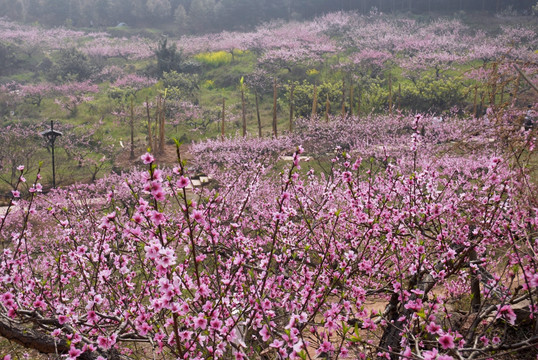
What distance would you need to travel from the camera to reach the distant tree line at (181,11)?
41562mm

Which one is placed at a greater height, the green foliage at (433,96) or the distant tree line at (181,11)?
the distant tree line at (181,11)

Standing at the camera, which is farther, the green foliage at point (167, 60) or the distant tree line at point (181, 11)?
the distant tree line at point (181, 11)

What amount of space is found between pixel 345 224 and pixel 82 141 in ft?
48.8

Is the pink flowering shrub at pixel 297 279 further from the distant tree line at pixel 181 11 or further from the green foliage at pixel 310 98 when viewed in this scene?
the distant tree line at pixel 181 11

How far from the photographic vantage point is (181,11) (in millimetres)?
42125

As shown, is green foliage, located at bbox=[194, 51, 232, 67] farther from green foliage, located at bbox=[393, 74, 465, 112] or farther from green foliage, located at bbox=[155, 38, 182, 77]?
green foliage, located at bbox=[393, 74, 465, 112]

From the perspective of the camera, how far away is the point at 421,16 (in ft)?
126

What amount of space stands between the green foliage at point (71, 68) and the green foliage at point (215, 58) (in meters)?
7.88

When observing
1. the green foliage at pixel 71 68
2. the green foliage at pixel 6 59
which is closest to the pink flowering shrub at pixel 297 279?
the green foliage at pixel 71 68

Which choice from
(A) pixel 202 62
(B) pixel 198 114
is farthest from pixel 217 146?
(A) pixel 202 62

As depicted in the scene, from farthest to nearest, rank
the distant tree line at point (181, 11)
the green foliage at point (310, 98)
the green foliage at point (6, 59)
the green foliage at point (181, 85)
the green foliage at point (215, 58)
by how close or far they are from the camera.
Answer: the distant tree line at point (181, 11) < the green foliage at point (215, 58) < the green foliage at point (6, 59) < the green foliage at point (181, 85) < the green foliage at point (310, 98)

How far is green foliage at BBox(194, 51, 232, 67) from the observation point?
28.6 metres

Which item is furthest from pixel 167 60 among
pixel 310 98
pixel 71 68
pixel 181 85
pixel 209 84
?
pixel 310 98

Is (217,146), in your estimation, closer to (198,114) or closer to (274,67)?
(198,114)
